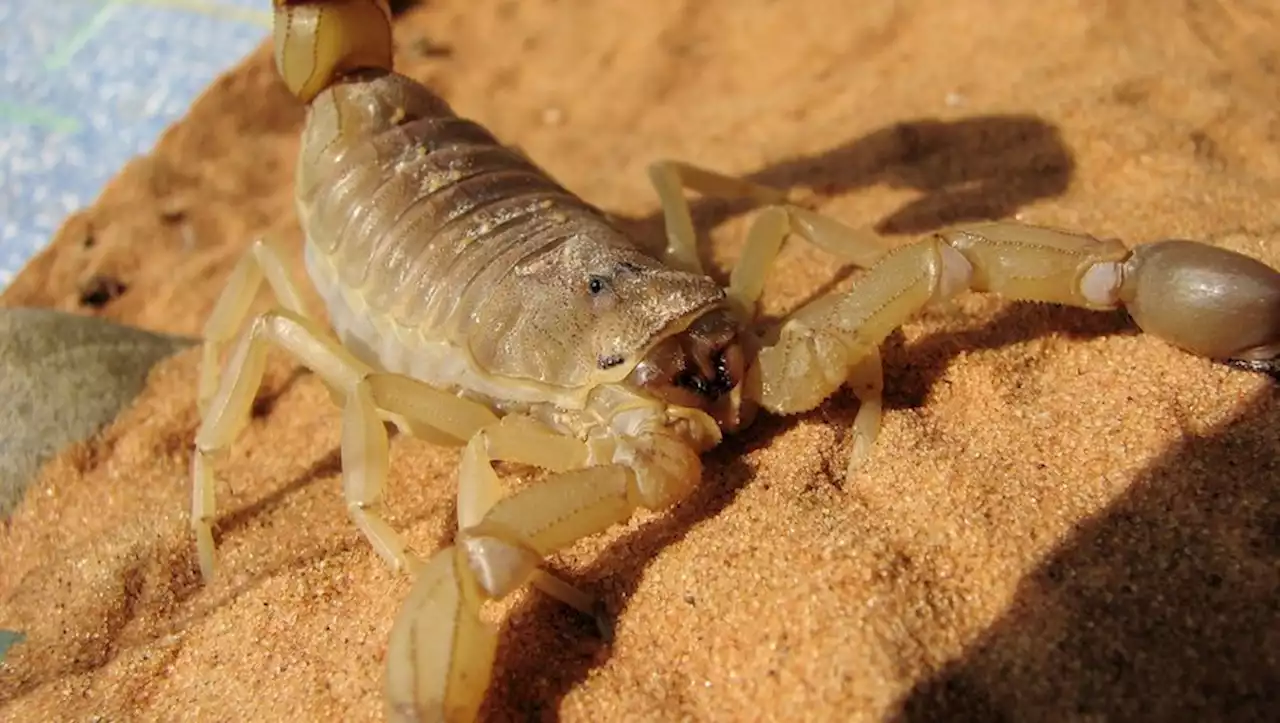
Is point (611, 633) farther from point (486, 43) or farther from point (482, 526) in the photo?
point (486, 43)

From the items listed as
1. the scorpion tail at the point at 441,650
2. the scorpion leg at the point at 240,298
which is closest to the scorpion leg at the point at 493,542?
the scorpion tail at the point at 441,650

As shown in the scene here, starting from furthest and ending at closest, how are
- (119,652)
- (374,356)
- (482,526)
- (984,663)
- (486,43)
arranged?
(486,43) → (374,356) → (119,652) → (482,526) → (984,663)

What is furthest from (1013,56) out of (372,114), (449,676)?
(449,676)

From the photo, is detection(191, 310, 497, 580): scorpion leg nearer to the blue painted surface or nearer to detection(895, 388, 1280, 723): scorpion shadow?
detection(895, 388, 1280, 723): scorpion shadow

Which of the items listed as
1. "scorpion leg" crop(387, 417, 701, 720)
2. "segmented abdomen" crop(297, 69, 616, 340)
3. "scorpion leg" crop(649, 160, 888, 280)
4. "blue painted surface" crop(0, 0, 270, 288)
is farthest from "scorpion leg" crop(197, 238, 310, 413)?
"blue painted surface" crop(0, 0, 270, 288)

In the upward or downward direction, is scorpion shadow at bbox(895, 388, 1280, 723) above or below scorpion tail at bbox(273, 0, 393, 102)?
below

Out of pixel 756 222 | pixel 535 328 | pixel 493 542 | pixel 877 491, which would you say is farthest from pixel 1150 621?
pixel 756 222
